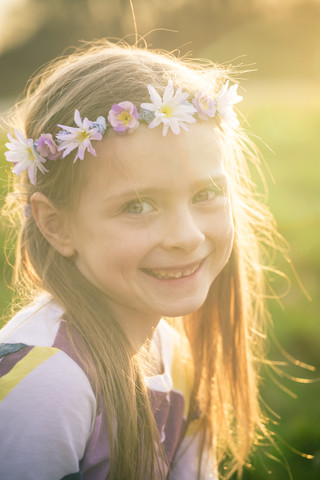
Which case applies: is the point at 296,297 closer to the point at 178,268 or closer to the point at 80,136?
the point at 178,268

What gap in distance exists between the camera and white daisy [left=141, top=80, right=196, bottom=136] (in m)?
1.74

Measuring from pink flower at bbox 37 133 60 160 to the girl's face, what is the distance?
0.40 ft

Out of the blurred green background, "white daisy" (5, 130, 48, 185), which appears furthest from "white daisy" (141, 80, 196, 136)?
the blurred green background

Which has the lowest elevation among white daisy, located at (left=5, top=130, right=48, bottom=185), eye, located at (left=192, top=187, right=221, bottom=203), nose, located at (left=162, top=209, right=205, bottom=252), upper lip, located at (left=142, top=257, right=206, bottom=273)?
upper lip, located at (left=142, top=257, right=206, bottom=273)

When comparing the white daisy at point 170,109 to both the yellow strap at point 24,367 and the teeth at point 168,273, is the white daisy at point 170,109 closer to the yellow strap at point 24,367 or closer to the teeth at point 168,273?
the teeth at point 168,273

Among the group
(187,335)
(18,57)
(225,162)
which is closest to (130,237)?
(225,162)

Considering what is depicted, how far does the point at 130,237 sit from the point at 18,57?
35.0ft

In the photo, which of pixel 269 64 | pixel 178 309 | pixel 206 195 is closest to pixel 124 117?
pixel 206 195

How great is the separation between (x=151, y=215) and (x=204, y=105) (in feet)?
1.50

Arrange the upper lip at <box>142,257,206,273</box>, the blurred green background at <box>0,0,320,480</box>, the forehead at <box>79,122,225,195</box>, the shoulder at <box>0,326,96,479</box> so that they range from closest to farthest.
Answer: the shoulder at <box>0,326,96,479</box>, the forehead at <box>79,122,225,195</box>, the upper lip at <box>142,257,206,273</box>, the blurred green background at <box>0,0,320,480</box>

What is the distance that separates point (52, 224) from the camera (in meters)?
1.94

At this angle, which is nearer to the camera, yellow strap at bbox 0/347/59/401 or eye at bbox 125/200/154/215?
yellow strap at bbox 0/347/59/401

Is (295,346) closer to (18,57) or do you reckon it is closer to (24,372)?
(24,372)

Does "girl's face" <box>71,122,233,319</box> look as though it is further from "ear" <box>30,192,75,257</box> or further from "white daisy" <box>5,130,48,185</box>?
"white daisy" <box>5,130,48,185</box>
